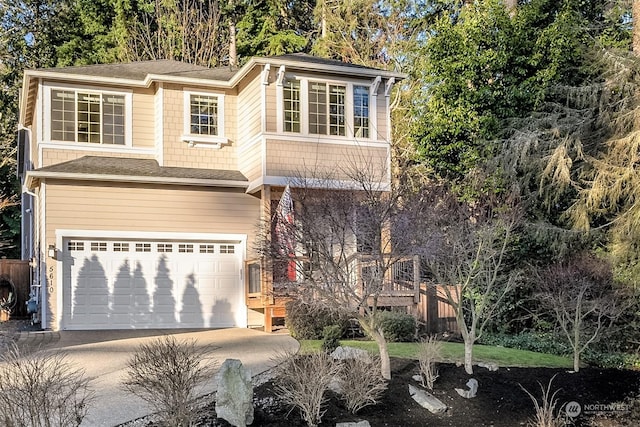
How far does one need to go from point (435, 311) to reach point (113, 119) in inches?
347

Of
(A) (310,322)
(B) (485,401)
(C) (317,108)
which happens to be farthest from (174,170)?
(B) (485,401)

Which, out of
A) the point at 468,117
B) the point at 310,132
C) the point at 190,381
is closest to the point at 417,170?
the point at 468,117

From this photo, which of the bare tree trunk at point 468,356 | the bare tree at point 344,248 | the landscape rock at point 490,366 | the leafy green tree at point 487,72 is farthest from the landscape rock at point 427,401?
the leafy green tree at point 487,72

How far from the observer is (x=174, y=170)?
16484 millimetres

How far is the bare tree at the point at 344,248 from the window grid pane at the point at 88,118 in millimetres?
7488

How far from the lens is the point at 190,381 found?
7.75 meters

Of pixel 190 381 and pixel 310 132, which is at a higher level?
pixel 310 132

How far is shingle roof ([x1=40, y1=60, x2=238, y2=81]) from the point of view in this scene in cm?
1694

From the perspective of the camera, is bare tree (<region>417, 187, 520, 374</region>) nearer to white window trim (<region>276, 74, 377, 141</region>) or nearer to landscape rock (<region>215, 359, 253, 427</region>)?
white window trim (<region>276, 74, 377, 141</region>)

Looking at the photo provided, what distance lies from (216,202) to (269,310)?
9.71 feet

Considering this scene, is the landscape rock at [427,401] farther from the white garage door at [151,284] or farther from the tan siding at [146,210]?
the white garage door at [151,284]

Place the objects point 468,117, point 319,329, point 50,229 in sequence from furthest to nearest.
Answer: point 468,117
point 50,229
point 319,329

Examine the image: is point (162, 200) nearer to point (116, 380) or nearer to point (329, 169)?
point (329, 169)

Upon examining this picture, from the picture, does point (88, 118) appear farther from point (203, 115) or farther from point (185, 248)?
point (185, 248)
